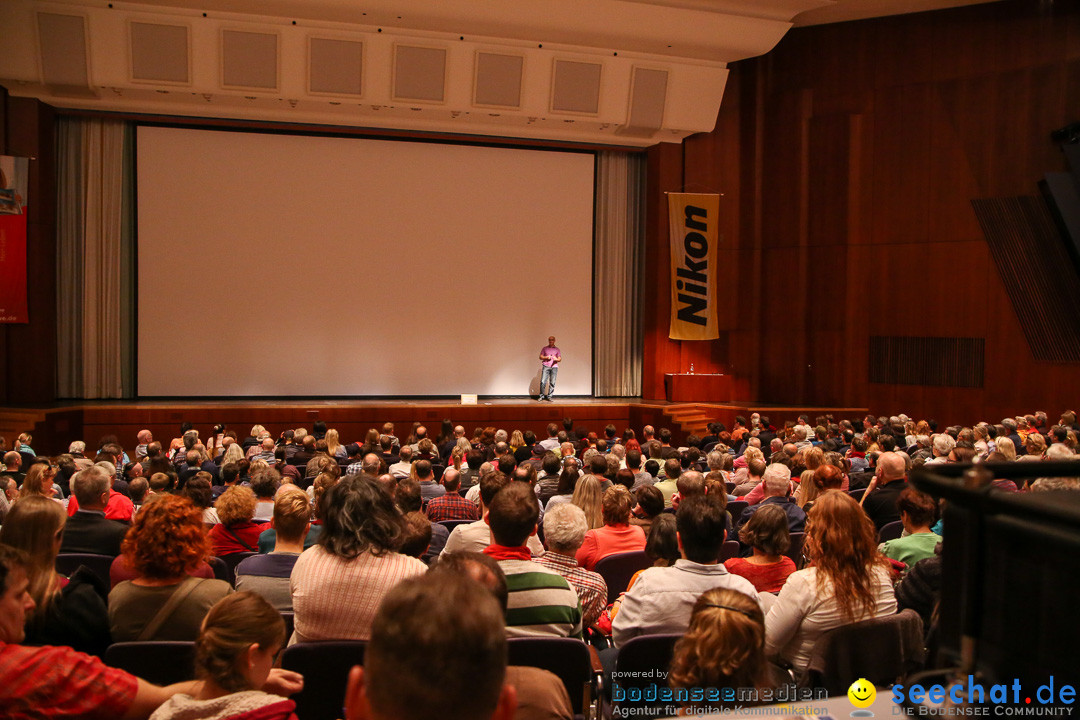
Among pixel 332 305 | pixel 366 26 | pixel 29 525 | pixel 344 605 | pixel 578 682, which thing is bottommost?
pixel 578 682

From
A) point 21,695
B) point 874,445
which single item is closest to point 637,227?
point 874,445

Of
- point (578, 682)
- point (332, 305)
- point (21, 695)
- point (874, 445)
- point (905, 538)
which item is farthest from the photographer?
point (332, 305)

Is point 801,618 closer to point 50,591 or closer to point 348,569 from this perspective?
point 348,569

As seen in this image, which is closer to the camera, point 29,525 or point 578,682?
point 29,525

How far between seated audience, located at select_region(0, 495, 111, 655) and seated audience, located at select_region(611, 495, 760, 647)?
1.60 meters

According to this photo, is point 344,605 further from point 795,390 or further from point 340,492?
point 795,390

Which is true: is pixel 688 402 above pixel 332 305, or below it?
below

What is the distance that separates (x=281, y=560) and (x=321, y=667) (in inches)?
28.9

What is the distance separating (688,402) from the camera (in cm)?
1373

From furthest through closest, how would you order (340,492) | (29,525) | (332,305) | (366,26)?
(332,305)
(366,26)
(340,492)
(29,525)

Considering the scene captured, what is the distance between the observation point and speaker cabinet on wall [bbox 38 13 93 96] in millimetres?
10711

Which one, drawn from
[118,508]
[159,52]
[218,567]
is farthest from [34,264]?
[218,567]

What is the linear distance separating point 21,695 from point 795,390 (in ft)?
43.4

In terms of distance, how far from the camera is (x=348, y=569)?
2.64m
